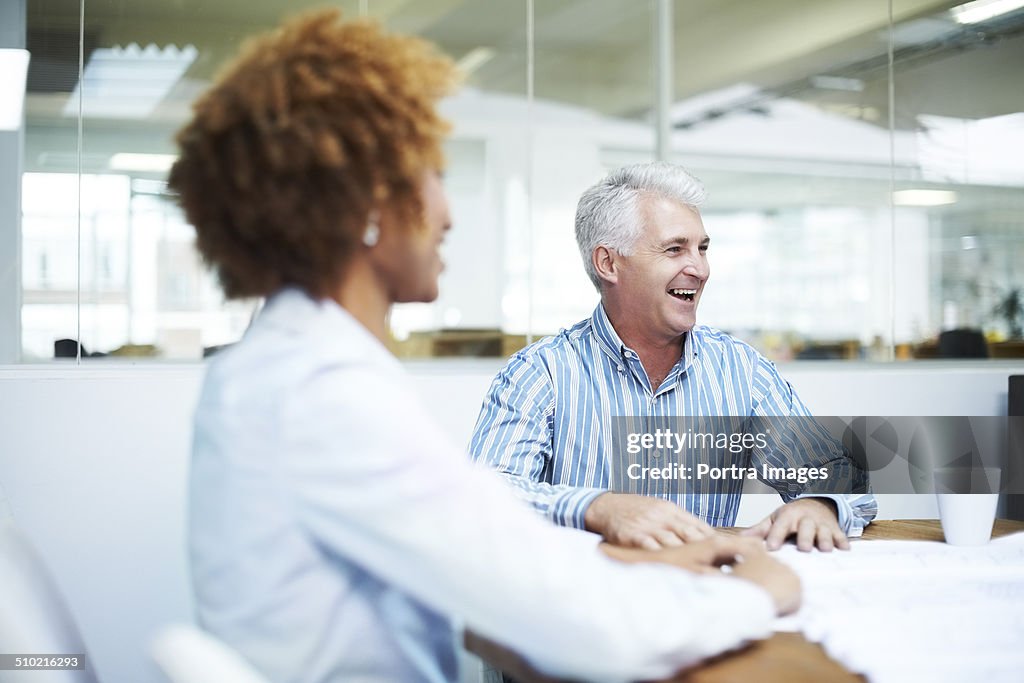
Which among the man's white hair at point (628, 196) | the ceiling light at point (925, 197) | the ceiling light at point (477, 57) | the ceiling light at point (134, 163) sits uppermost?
the ceiling light at point (477, 57)

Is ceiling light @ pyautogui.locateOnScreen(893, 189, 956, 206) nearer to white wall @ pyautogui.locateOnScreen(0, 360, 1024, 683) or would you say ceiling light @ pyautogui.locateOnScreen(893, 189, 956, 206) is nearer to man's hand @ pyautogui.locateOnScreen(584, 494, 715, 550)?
white wall @ pyautogui.locateOnScreen(0, 360, 1024, 683)

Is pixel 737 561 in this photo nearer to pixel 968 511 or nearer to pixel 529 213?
pixel 968 511

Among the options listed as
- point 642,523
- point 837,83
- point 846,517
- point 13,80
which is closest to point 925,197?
point 837,83

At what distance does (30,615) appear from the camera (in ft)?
2.93

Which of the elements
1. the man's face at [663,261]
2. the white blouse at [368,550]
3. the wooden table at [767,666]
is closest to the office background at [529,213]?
the white blouse at [368,550]

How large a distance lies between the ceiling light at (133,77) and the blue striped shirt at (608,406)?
295cm

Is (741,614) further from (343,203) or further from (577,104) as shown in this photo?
(577,104)

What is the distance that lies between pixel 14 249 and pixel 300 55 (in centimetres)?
283

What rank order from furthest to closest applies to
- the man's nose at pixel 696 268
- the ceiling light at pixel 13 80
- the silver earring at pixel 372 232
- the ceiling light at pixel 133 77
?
the ceiling light at pixel 133 77 → the ceiling light at pixel 13 80 → the man's nose at pixel 696 268 → the silver earring at pixel 372 232

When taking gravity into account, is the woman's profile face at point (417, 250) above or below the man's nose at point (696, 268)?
below

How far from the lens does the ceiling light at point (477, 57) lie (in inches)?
331

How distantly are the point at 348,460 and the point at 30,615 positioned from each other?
35cm

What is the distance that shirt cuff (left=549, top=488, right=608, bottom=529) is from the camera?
5.13ft

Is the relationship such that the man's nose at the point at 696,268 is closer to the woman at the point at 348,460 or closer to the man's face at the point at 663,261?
the man's face at the point at 663,261
